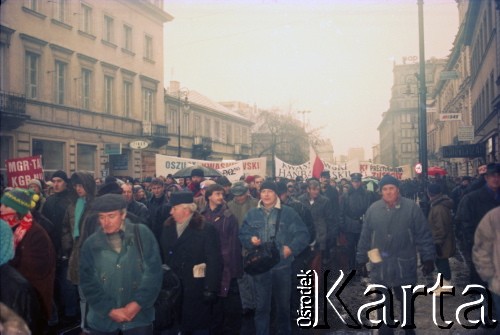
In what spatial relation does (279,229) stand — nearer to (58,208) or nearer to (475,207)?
(475,207)

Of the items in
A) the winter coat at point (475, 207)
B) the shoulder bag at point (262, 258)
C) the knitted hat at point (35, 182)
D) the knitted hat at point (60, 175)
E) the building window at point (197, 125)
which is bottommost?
the shoulder bag at point (262, 258)

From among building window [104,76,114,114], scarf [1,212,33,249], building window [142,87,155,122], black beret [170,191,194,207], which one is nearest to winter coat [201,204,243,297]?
black beret [170,191,194,207]

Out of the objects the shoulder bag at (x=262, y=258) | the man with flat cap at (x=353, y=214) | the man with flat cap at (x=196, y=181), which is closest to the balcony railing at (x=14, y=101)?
the man with flat cap at (x=196, y=181)

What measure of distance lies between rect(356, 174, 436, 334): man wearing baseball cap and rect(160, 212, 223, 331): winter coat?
202cm

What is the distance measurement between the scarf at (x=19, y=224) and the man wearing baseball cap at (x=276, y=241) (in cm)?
250

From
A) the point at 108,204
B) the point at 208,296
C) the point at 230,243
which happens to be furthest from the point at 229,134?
the point at 108,204

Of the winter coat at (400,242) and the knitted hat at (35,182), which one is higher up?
the knitted hat at (35,182)

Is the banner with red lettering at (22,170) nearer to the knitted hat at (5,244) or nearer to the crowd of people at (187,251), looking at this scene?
the crowd of people at (187,251)

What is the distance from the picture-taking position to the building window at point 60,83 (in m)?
11.2

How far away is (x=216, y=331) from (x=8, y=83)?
651 cm

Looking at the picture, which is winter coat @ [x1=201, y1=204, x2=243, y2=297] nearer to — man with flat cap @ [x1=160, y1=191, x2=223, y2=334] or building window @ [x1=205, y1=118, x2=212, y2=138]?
man with flat cap @ [x1=160, y1=191, x2=223, y2=334]

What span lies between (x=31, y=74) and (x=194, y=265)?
31.8ft

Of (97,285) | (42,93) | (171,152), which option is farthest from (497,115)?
(171,152)

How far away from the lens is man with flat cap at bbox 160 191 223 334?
190 inches
